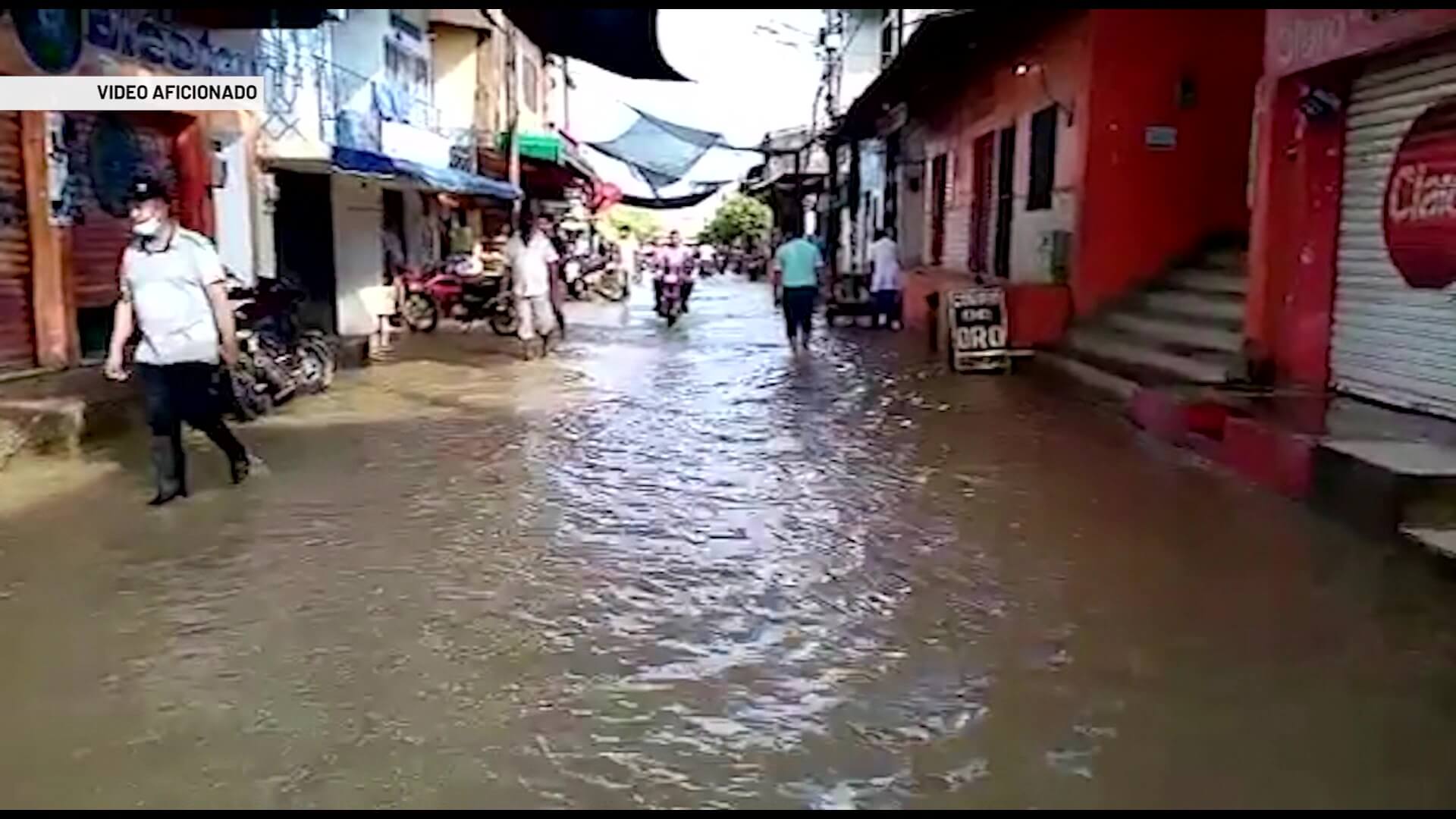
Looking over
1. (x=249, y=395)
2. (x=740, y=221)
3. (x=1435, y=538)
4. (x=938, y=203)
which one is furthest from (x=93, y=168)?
(x=740, y=221)

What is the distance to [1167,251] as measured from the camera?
1450 cm

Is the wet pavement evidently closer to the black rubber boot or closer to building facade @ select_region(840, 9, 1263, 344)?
the black rubber boot

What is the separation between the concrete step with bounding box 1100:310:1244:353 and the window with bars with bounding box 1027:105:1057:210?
2.35 metres

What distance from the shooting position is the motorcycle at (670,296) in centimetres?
2278

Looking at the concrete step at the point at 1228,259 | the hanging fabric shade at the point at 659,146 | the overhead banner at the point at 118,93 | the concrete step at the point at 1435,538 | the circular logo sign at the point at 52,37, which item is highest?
the hanging fabric shade at the point at 659,146

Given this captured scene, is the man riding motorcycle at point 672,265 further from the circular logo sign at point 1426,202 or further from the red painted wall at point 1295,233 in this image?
the circular logo sign at point 1426,202

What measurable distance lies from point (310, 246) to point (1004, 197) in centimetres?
909

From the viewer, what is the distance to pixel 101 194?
11.8 m

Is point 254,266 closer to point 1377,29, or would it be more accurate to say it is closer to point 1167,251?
point 1167,251

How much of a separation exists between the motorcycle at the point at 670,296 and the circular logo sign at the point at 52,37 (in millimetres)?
12477

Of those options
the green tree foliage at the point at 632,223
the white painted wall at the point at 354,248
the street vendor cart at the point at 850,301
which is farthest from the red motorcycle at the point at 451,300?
the green tree foliage at the point at 632,223

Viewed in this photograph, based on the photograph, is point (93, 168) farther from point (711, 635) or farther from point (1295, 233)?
point (1295, 233)

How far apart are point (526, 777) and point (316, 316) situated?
14.9m

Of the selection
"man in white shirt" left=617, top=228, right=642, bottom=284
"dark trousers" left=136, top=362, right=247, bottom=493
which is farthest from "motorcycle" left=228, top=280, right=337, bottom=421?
"man in white shirt" left=617, top=228, right=642, bottom=284
